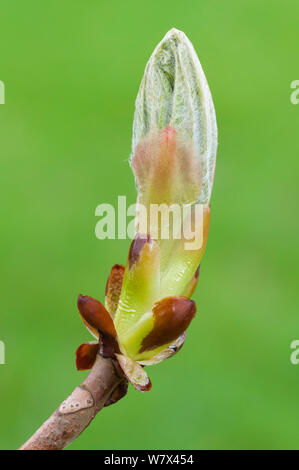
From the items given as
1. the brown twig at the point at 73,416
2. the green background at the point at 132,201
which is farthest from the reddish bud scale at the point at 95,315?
the green background at the point at 132,201

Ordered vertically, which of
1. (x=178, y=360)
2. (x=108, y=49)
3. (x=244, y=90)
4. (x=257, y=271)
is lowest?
(x=178, y=360)

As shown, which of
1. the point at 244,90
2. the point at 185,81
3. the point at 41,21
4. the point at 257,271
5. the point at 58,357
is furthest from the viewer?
the point at 41,21

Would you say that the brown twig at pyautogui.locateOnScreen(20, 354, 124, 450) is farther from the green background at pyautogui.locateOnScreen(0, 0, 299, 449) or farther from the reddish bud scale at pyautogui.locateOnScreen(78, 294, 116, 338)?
the green background at pyautogui.locateOnScreen(0, 0, 299, 449)

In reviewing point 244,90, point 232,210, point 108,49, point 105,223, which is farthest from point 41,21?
point 105,223

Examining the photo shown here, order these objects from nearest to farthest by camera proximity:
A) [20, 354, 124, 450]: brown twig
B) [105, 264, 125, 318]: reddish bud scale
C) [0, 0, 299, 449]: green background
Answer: [20, 354, 124, 450]: brown twig
[105, 264, 125, 318]: reddish bud scale
[0, 0, 299, 449]: green background

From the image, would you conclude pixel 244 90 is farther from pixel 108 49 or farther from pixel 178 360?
pixel 178 360

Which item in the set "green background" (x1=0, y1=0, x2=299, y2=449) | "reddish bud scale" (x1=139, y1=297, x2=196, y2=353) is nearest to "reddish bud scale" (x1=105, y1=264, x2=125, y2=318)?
"reddish bud scale" (x1=139, y1=297, x2=196, y2=353)

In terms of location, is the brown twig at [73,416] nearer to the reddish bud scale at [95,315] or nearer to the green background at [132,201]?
the reddish bud scale at [95,315]
